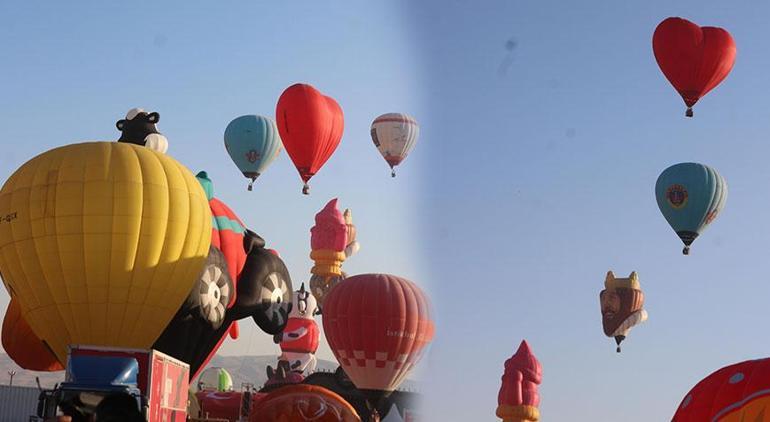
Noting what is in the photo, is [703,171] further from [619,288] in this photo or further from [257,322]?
[257,322]

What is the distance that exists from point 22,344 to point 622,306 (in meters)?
29.6

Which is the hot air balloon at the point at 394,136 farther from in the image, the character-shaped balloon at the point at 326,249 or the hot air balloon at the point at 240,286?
the hot air balloon at the point at 240,286

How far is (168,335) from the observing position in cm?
2441

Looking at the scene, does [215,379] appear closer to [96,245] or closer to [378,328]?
[378,328]

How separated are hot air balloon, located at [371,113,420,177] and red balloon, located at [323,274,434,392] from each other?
45.2 ft

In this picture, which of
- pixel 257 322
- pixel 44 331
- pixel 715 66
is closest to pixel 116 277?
pixel 44 331

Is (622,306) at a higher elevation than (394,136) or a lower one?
lower

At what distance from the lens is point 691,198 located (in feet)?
130

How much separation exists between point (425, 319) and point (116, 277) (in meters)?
12.2

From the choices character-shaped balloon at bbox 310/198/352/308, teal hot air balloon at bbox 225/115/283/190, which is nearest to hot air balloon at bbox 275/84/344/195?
teal hot air balloon at bbox 225/115/283/190

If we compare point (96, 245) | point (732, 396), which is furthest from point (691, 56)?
point (96, 245)

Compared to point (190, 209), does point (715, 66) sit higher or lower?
higher

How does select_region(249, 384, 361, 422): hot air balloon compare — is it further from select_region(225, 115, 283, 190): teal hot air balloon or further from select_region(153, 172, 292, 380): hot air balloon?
select_region(225, 115, 283, 190): teal hot air balloon

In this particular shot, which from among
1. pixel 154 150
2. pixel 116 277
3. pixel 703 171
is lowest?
pixel 116 277
